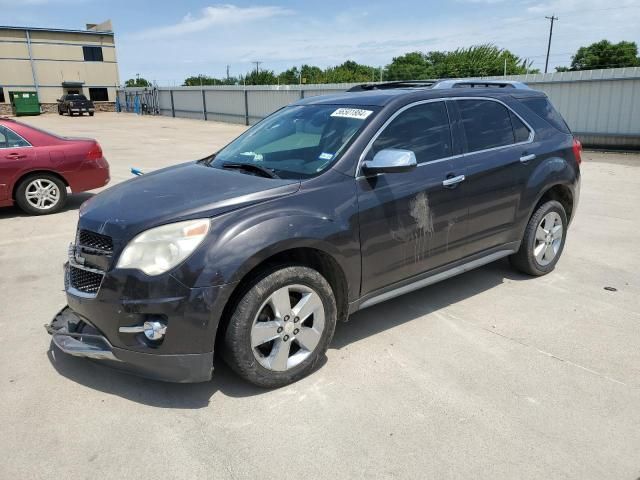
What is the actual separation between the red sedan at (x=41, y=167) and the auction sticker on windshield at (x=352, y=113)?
18.7ft

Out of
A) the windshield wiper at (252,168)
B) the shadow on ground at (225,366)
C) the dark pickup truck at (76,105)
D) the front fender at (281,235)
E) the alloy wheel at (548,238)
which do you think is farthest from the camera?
the dark pickup truck at (76,105)

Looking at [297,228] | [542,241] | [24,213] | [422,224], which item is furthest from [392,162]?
[24,213]

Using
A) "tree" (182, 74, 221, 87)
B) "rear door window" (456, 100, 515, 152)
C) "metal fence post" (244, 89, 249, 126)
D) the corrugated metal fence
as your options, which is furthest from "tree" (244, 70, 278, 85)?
"rear door window" (456, 100, 515, 152)

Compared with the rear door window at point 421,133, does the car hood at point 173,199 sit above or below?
below

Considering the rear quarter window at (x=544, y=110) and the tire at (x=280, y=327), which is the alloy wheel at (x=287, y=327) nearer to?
the tire at (x=280, y=327)

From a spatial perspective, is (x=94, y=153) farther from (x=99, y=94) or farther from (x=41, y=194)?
(x=99, y=94)

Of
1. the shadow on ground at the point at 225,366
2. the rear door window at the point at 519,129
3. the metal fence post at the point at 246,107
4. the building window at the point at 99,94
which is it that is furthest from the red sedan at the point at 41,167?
the building window at the point at 99,94

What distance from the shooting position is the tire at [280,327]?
299 centimetres

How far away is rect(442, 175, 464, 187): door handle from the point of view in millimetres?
3944

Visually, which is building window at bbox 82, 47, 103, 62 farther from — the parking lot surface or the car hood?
the car hood

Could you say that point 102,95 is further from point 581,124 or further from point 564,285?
point 564,285

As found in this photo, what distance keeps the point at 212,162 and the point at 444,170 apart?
1.82 m

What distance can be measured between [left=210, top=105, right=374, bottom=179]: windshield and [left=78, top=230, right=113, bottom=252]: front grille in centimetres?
115

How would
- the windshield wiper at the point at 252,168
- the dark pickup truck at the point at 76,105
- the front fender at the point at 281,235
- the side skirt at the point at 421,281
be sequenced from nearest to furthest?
the front fender at the point at 281,235, the windshield wiper at the point at 252,168, the side skirt at the point at 421,281, the dark pickup truck at the point at 76,105
